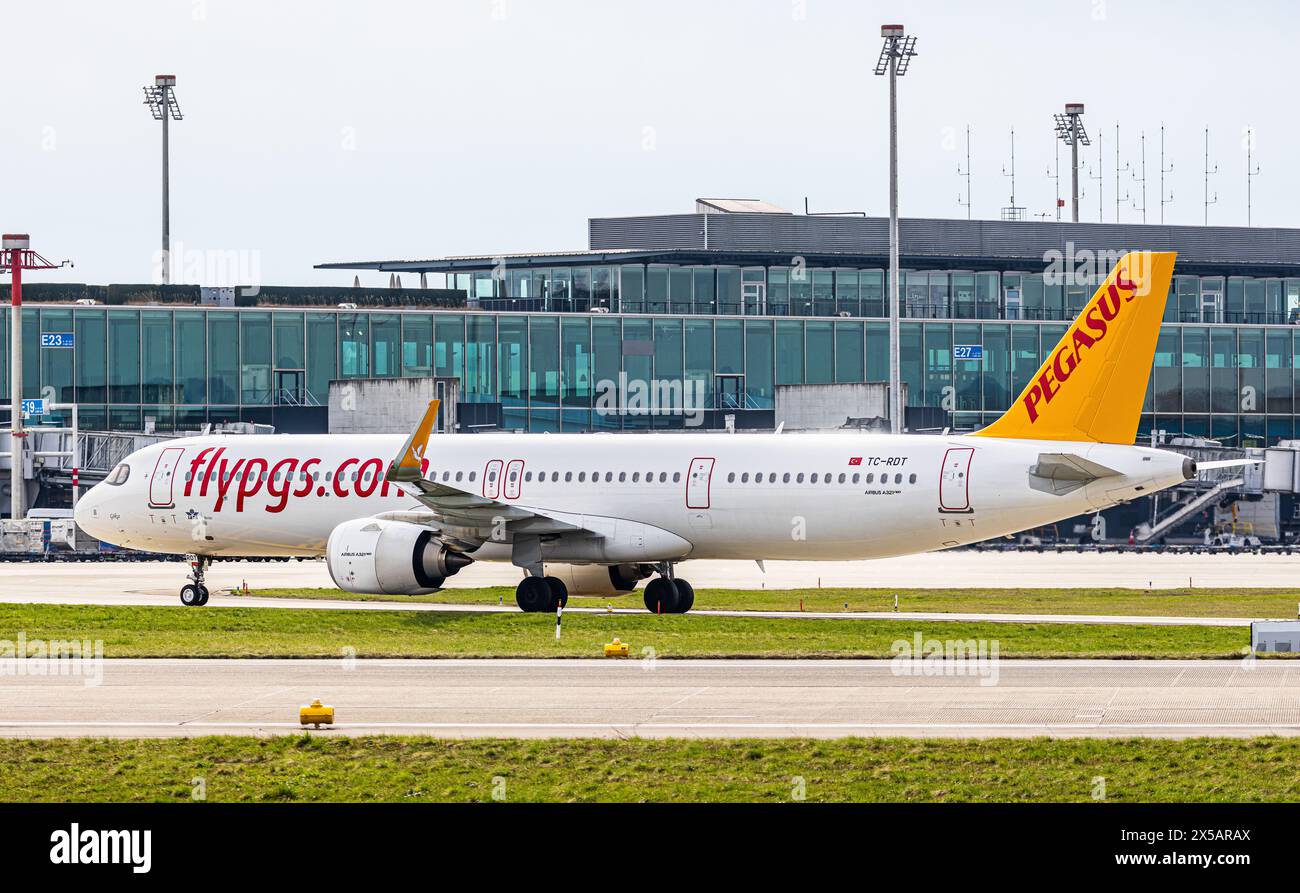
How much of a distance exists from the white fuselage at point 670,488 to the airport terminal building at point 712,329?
31.8m

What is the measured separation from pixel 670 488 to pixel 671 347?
4191 cm

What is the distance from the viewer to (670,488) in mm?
41562

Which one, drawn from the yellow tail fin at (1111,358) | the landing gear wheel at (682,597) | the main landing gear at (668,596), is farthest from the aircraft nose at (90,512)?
the yellow tail fin at (1111,358)

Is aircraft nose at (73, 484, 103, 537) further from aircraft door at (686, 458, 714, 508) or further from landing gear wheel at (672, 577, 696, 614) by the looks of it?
aircraft door at (686, 458, 714, 508)

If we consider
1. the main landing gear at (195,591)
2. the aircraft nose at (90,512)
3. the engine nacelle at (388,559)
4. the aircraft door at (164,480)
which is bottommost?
the main landing gear at (195,591)

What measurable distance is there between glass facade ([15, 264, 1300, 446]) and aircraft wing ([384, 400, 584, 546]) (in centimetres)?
3875

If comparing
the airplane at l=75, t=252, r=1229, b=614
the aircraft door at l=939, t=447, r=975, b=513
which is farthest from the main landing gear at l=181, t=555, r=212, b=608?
the aircraft door at l=939, t=447, r=975, b=513

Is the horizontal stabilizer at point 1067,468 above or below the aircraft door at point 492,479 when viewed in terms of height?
above

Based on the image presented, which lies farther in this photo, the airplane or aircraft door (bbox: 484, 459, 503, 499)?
aircraft door (bbox: 484, 459, 503, 499)

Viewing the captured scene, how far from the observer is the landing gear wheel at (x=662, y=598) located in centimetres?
4191

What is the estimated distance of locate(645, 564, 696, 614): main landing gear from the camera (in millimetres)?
41906

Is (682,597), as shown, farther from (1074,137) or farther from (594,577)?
(1074,137)

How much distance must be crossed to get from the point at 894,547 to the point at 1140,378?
6354 millimetres

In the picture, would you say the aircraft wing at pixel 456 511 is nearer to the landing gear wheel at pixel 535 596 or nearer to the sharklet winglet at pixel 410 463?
the sharklet winglet at pixel 410 463
